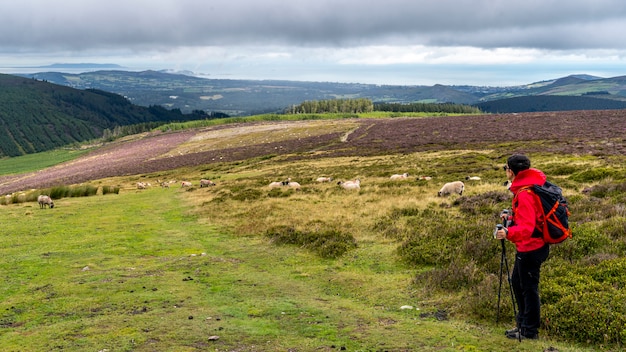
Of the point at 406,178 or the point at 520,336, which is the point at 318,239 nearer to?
the point at 520,336

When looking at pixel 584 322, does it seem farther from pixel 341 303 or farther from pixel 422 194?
pixel 422 194

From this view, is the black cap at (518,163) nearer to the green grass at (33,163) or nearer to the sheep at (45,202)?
the sheep at (45,202)

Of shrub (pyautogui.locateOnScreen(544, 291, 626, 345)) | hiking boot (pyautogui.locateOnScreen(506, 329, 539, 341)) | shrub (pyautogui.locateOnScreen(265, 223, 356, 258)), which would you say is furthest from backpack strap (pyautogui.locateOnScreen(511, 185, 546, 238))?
shrub (pyautogui.locateOnScreen(265, 223, 356, 258))

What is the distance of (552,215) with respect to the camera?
7672mm

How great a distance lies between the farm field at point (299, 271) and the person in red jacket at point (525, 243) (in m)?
0.44

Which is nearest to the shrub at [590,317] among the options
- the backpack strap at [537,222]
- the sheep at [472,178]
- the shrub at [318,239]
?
the backpack strap at [537,222]

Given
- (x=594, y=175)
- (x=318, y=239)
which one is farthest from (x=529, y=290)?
(x=594, y=175)

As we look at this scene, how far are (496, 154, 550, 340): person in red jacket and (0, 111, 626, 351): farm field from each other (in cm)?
44

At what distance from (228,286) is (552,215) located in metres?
9.17

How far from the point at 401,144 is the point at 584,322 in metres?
59.6

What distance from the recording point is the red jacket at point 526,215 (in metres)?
7.71

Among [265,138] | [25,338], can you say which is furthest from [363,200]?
[265,138]

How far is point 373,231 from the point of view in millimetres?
18156

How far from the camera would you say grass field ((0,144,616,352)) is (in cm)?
874
